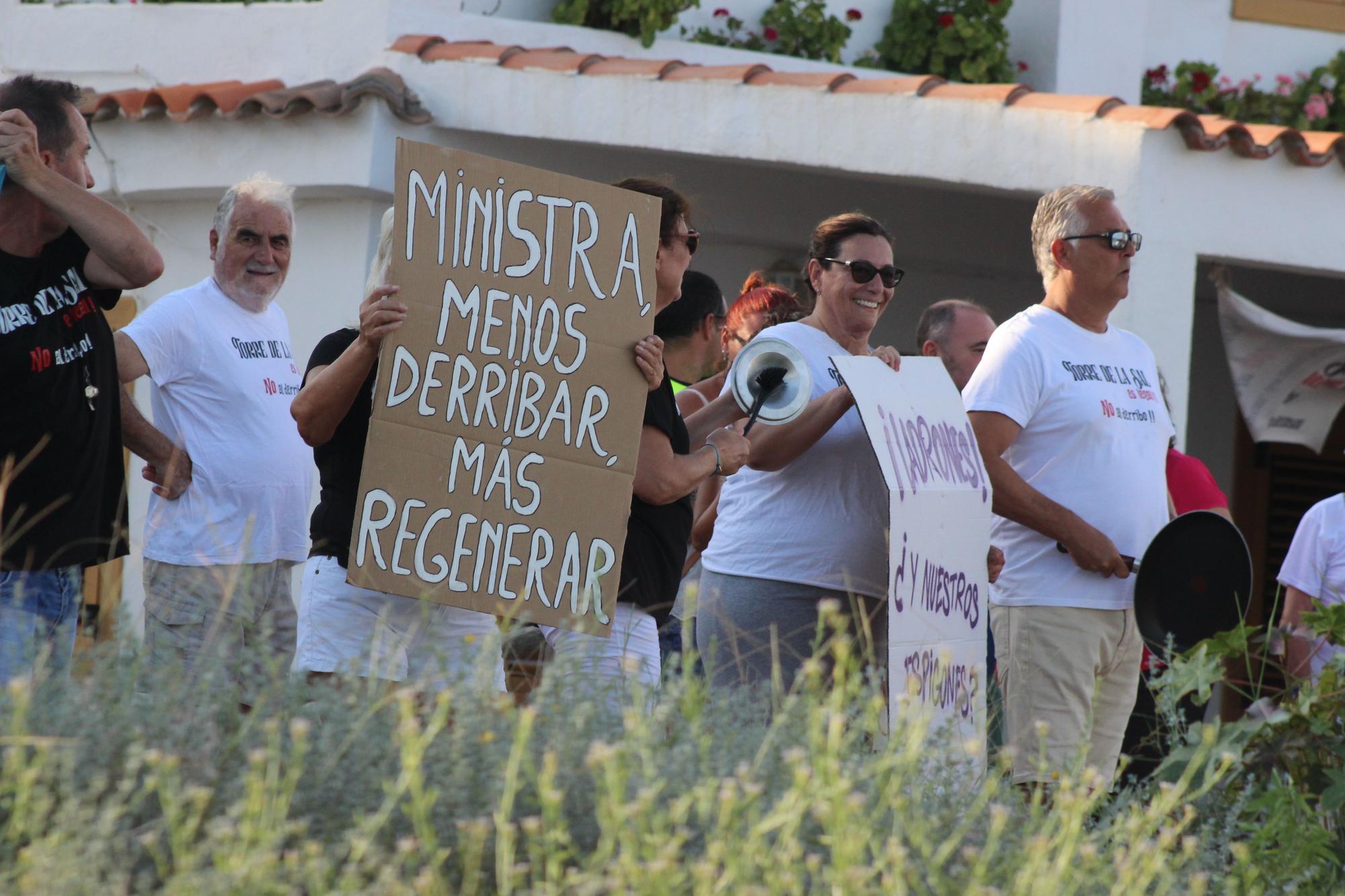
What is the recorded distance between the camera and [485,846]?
2.50 m

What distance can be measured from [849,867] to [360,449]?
187cm

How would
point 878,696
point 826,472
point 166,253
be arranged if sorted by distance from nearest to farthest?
point 878,696, point 826,472, point 166,253

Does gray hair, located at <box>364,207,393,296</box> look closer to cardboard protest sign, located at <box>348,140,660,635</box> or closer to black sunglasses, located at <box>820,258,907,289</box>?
cardboard protest sign, located at <box>348,140,660,635</box>

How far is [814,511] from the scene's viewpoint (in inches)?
171

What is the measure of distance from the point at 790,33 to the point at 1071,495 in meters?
4.87

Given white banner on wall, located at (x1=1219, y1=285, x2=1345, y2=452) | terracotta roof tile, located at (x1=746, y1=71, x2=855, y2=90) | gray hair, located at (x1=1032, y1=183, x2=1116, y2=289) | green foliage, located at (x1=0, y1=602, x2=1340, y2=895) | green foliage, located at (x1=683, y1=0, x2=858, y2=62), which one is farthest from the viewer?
green foliage, located at (x1=683, y1=0, x2=858, y2=62)

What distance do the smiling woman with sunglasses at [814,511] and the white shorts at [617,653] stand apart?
0.92 feet

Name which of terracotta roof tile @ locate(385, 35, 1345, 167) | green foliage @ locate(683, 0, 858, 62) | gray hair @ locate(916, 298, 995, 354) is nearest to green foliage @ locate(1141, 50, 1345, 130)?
green foliage @ locate(683, 0, 858, 62)

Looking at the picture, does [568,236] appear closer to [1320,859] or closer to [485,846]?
[485,846]

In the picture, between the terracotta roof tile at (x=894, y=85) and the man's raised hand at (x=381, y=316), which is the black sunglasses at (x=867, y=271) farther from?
the terracotta roof tile at (x=894, y=85)

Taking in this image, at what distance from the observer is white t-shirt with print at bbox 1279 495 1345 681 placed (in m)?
5.20

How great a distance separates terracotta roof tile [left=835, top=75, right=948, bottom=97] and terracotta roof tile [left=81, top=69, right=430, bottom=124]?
75.2 inches

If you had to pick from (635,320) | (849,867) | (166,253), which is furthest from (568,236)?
(166,253)

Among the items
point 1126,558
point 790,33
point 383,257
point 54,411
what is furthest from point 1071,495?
point 790,33
